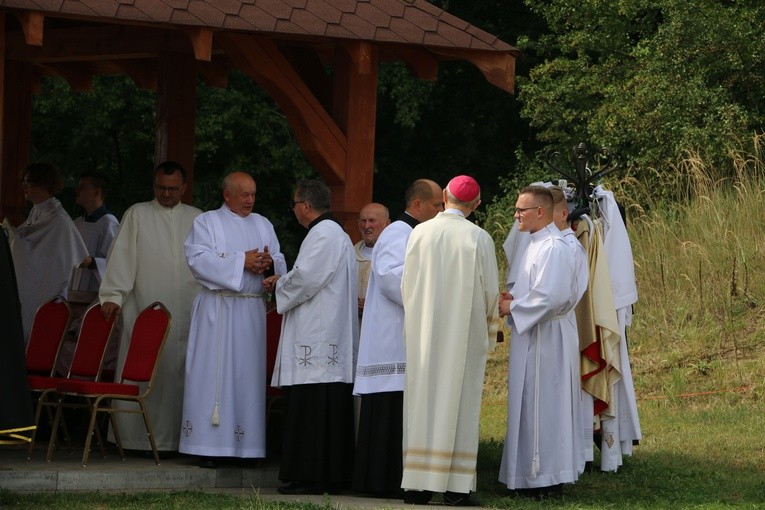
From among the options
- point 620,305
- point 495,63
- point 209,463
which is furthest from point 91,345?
point 620,305

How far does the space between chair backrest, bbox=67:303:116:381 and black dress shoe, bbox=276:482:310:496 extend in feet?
5.34

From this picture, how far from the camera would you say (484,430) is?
13617 millimetres

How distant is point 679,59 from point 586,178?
34.2 ft

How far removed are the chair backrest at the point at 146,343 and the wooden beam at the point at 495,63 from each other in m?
2.70

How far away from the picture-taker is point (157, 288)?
1081cm

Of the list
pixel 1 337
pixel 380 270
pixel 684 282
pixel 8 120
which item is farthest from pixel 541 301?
pixel 684 282

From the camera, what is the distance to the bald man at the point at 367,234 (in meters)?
10.3

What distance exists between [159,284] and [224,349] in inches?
39.9

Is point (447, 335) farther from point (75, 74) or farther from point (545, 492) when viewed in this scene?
point (75, 74)

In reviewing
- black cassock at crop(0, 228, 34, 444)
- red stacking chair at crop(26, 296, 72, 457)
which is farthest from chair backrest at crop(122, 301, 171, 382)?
black cassock at crop(0, 228, 34, 444)

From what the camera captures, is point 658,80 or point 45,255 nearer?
point 45,255

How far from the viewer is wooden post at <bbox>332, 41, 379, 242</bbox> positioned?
10.5m

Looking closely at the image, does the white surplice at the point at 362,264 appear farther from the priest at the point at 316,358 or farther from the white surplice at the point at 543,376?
the white surplice at the point at 543,376

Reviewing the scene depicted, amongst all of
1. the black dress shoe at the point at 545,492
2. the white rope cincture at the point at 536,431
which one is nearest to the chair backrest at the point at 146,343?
the white rope cincture at the point at 536,431
